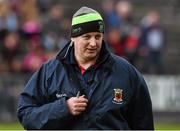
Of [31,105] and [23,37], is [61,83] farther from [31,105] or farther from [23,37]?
[23,37]

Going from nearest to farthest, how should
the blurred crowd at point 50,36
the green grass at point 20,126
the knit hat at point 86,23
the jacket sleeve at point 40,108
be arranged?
the jacket sleeve at point 40,108
the knit hat at point 86,23
the green grass at point 20,126
the blurred crowd at point 50,36

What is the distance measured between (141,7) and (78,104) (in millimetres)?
21637

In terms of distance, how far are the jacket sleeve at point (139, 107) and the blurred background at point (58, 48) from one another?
1143 cm

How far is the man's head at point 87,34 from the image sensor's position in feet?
22.2

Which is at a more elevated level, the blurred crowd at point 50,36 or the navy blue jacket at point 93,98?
the navy blue jacket at point 93,98

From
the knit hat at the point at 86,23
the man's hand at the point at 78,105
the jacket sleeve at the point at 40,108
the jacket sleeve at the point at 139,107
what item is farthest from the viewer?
the jacket sleeve at the point at 139,107

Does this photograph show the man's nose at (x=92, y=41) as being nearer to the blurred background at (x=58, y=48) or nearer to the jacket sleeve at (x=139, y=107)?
the jacket sleeve at (x=139, y=107)

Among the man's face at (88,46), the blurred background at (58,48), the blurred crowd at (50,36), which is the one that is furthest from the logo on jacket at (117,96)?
the blurred crowd at (50,36)

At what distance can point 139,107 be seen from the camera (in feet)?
23.0

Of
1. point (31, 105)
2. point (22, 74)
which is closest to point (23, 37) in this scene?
point (22, 74)

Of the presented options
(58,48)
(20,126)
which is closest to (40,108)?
(20,126)

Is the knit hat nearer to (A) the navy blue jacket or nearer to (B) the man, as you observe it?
(B) the man

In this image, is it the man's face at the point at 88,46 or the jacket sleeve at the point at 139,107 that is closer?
the man's face at the point at 88,46

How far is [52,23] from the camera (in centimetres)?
2262
